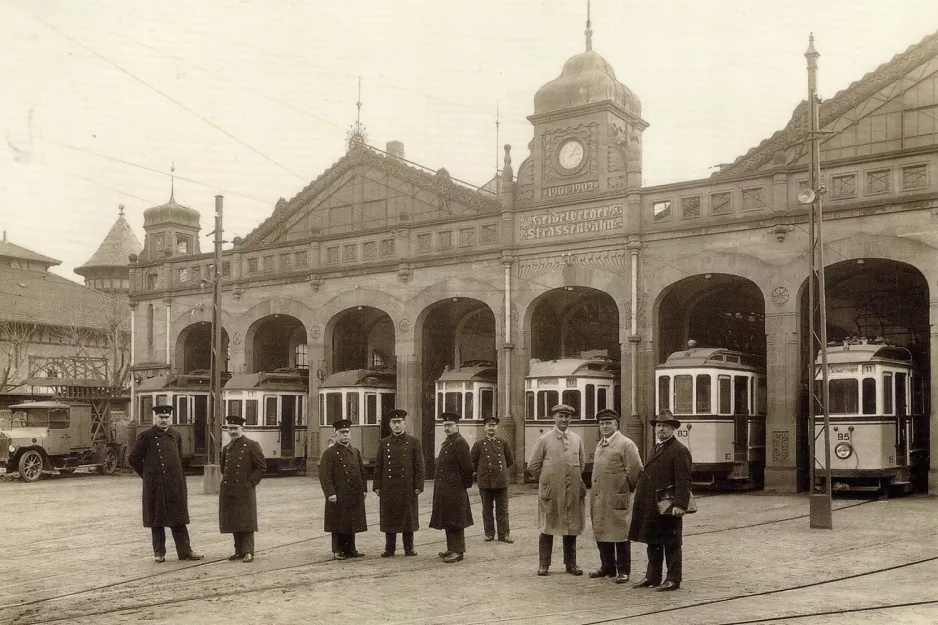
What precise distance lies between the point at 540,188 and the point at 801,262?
292 inches

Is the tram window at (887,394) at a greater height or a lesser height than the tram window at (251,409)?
greater

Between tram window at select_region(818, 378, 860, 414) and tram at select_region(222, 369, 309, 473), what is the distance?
1687cm

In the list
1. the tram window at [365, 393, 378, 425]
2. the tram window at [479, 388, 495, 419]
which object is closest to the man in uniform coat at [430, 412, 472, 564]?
the tram window at [479, 388, 495, 419]

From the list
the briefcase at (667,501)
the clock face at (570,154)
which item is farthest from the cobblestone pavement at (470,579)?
the clock face at (570,154)

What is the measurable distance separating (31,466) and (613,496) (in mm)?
24590

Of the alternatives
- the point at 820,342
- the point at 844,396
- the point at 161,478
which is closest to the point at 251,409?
the point at 844,396

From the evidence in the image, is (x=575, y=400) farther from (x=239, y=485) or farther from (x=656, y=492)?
(x=656, y=492)

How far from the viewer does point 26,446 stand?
A: 3017 centimetres

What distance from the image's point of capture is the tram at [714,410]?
2186cm

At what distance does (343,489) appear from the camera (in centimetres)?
1245

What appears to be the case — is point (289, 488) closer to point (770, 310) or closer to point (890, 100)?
point (770, 310)

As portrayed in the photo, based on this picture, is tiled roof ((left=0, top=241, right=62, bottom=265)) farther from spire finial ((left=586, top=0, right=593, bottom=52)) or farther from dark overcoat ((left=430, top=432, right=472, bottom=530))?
dark overcoat ((left=430, top=432, right=472, bottom=530))

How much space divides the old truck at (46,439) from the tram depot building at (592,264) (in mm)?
2043

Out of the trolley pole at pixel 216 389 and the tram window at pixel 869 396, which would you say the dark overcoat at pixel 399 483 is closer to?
the trolley pole at pixel 216 389
